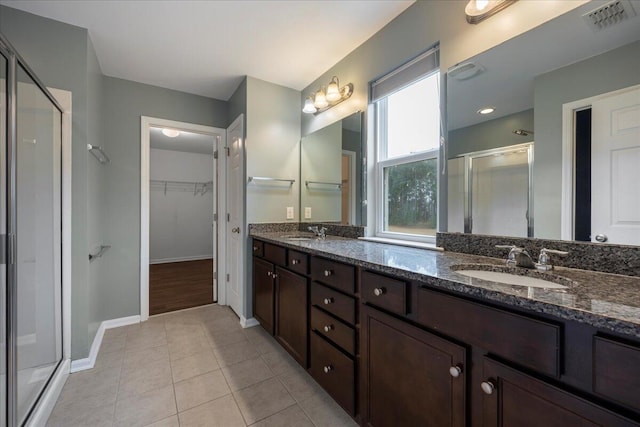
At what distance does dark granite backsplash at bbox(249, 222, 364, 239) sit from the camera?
7.18 feet

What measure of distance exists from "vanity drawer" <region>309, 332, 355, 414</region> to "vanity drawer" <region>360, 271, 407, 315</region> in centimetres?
38

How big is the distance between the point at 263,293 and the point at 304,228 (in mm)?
796

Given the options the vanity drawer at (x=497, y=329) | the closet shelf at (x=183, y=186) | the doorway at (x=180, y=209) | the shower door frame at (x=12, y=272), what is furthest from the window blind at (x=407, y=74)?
the closet shelf at (x=183, y=186)

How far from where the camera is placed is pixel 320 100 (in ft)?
7.93

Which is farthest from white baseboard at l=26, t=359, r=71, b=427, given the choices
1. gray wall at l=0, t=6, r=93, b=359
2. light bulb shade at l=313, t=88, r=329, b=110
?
light bulb shade at l=313, t=88, r=329, b=110

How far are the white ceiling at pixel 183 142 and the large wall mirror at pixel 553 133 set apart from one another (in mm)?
4149

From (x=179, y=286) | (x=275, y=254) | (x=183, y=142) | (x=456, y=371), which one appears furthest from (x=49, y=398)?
(x=183, y=142)

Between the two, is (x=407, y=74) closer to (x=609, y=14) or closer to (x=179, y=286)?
(x=609, y=14)

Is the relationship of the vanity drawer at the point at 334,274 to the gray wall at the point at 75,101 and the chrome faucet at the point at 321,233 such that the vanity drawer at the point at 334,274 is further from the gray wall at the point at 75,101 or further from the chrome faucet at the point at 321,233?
the gray wall at the point at 75,101

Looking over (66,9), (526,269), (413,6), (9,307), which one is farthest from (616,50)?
(66,9)

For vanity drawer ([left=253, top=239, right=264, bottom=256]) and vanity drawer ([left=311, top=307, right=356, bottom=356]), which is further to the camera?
vanity drawer ([left=253, top=239, right=264, bottom=256])

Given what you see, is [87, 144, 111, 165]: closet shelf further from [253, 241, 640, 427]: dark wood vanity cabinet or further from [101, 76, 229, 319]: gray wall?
[253, 241, 640, 427]: dark wood vanity cabinet

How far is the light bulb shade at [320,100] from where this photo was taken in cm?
240

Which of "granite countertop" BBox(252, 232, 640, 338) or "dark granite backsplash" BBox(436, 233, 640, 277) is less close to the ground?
"dark granite backsplash" BBox(436, 233, 640, 277)
